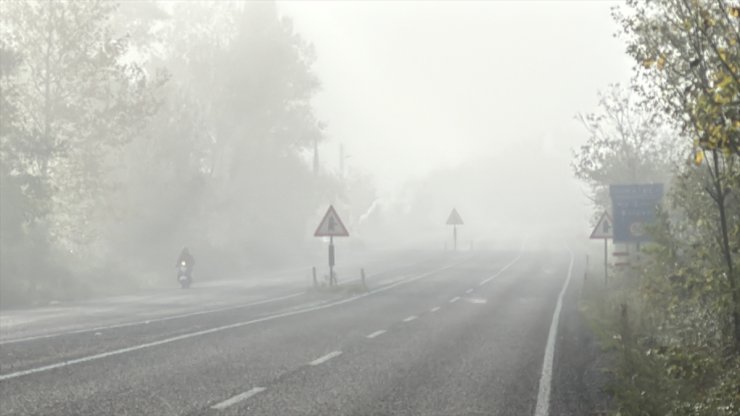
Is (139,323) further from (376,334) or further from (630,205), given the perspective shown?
(630,205)

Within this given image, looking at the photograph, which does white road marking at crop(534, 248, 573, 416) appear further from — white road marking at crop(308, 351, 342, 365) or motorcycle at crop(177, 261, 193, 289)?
motorcycle at crop(177, 261, 193, 289)

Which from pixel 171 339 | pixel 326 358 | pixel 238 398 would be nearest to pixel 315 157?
pixel 171 339

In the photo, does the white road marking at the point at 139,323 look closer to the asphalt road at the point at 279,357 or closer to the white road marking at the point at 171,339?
the asphalt road at the point at 279,357

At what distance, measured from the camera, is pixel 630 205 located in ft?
85.0

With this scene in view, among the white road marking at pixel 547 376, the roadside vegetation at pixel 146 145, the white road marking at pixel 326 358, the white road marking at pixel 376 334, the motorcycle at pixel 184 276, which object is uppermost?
the roadside vegetation at pixel 146 145

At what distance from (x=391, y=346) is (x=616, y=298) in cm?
1042

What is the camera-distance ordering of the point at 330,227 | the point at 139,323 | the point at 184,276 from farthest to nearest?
the point at 184,276, the point at 330,227, the point at 139,323

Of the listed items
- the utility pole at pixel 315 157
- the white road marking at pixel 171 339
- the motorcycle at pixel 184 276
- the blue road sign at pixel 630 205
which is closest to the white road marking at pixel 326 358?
the white road marking at pixel 171 339

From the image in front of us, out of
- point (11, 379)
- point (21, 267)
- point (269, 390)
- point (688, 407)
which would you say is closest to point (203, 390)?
point (269, 390)

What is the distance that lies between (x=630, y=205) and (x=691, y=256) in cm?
1266

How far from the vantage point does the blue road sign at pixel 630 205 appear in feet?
84.5

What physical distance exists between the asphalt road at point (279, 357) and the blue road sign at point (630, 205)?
9.42 feet

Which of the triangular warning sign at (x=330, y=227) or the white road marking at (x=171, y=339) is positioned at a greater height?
the triangular warning sign at (x=330, y=227)

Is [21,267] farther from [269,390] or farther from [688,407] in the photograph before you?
[688,407]
